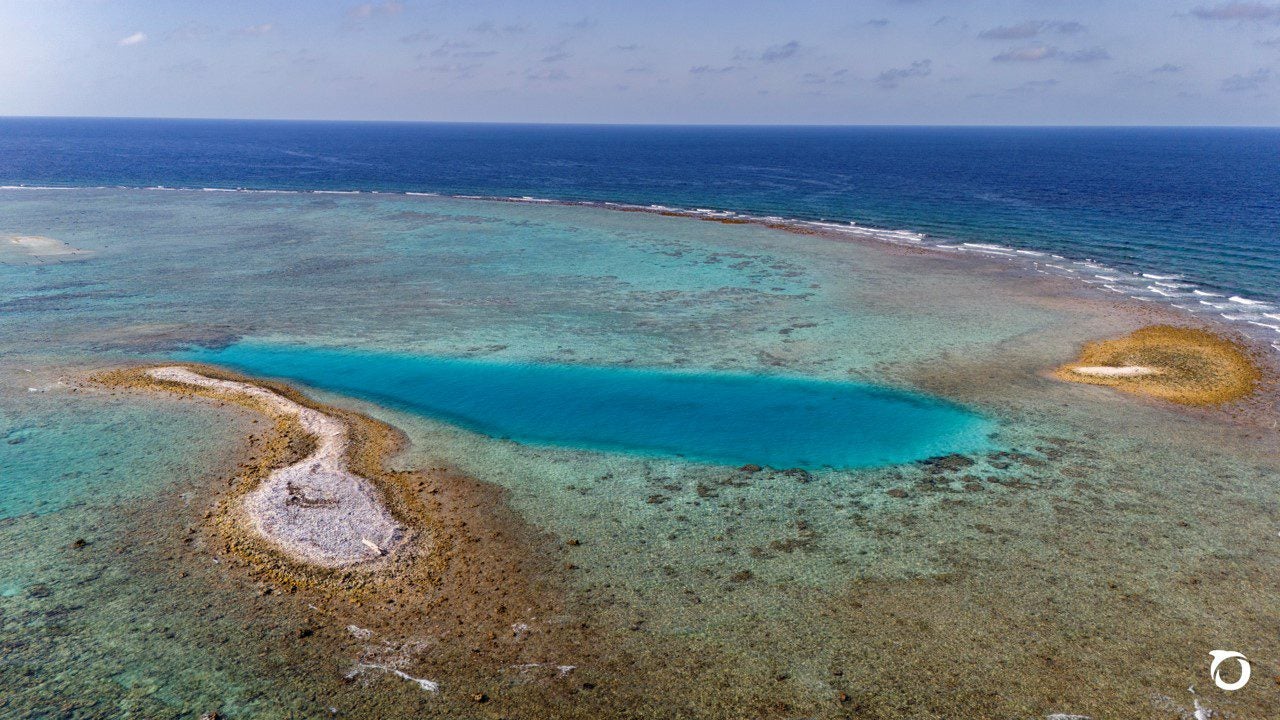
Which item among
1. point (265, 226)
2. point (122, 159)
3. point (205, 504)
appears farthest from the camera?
point (122, 159)

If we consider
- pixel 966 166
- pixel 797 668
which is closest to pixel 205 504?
pixel 797 668

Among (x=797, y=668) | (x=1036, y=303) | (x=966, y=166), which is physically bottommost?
(x=797, y=668)

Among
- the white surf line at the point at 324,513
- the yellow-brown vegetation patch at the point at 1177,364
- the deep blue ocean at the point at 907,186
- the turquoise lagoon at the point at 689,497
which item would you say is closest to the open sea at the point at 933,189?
the deep blue ocean at the point at 907,186

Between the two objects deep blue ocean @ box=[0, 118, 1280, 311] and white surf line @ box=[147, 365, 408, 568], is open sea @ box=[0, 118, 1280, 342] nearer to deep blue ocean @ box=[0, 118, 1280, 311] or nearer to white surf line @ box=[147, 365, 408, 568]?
deep blue ocean @ box=[0, 118, 1280, 311]

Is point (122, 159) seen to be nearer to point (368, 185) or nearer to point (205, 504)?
point (368, 185)

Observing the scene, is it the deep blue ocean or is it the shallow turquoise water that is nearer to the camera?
the shallow turquoise water

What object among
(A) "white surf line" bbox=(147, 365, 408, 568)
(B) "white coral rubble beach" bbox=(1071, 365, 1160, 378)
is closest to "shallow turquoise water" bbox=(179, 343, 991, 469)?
(A) "white surf line" bbox=(147, 365, 408, 568)
